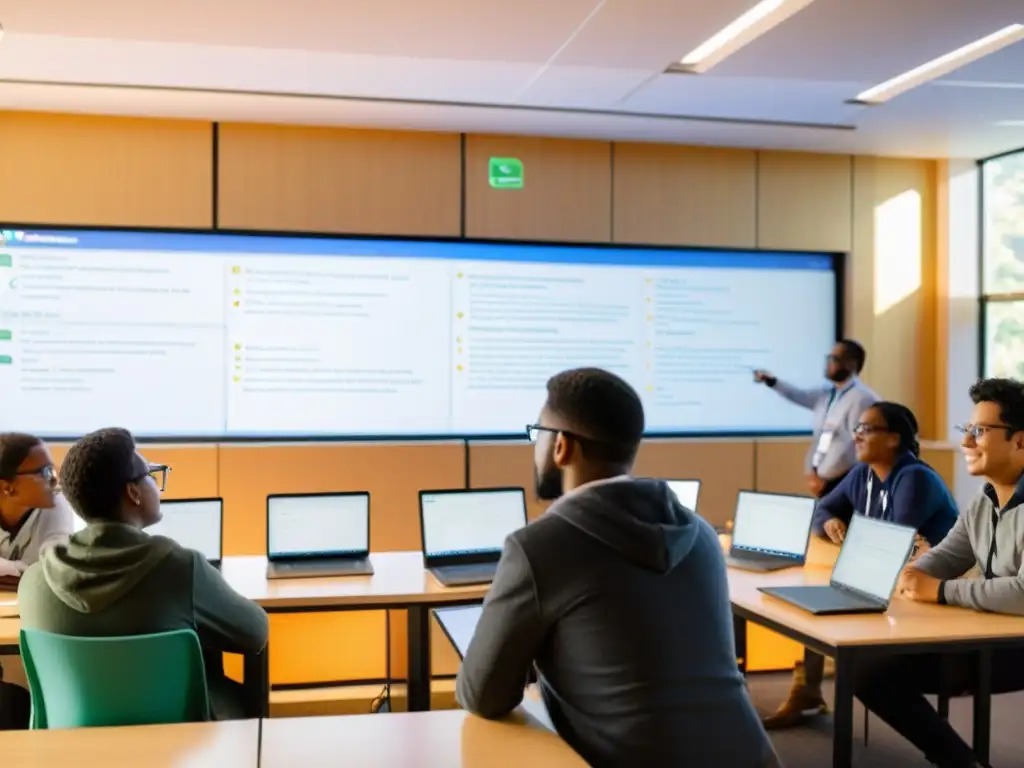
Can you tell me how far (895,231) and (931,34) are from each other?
7.49ft

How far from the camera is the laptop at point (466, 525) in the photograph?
3590 millimetres

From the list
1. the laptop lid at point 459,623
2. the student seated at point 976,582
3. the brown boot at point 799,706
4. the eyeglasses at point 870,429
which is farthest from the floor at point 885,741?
the laptop lid at point 459,623

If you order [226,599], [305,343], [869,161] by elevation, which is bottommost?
[226,599]

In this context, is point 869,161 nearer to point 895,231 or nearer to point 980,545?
point 895,231

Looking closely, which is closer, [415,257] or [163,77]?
[163,77]

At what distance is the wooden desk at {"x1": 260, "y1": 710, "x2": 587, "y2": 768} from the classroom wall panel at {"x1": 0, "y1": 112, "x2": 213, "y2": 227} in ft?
11.3

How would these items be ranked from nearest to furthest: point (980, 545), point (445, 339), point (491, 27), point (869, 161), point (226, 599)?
point (226, 599)
point (980, 545)
point (491, 27)
point (445, 339)
point (869, 161)

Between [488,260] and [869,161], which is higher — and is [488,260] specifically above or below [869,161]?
below

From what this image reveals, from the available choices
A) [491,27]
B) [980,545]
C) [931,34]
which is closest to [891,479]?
[980,545]

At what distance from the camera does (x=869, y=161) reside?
5816mm

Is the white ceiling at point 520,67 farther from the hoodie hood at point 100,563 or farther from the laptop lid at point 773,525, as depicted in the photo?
the hoodie hood at point 100,563

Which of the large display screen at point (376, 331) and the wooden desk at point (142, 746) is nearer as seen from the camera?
the wooden desk at point (142, 746)

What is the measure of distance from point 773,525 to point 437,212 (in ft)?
7.99

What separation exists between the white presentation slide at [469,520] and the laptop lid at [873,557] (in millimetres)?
1132
